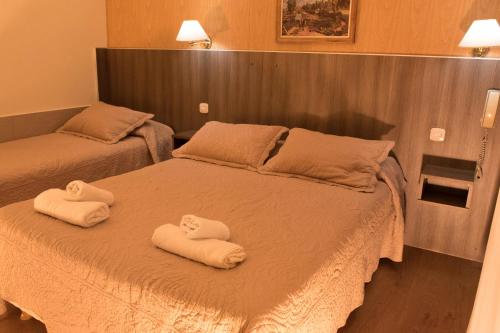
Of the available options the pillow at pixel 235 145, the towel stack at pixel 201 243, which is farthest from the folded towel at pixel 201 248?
the pillow at pixel 235 145

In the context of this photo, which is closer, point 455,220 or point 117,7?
point 455,220

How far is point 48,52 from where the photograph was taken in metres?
3.68

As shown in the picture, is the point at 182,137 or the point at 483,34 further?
the point at 182,137

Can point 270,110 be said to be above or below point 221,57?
below

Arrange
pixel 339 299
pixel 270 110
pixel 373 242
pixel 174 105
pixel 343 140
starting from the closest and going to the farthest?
1. pixel 339 299
2. pixel 373 242
3. pixel 343 140
4. pixel 270 110
5. pixel 174 105

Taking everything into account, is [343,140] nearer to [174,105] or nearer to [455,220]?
[455,220]

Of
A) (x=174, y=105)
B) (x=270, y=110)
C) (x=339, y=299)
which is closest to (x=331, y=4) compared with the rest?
(x=270, y=110)

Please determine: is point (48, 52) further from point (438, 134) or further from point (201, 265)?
point (438, 134)

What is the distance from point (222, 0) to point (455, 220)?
234 centimetres

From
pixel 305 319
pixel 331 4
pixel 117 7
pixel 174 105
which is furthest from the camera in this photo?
pixel 117 7

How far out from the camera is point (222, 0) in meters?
3.39

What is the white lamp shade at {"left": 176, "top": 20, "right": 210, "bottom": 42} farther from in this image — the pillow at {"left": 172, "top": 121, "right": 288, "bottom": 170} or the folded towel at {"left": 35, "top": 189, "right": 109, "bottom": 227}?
the folded towel at {"left": 35, "top": 189, "right": 109, "bottom": 227}

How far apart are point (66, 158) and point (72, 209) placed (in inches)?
47.7

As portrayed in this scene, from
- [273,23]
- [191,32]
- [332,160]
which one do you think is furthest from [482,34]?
[191,32]
